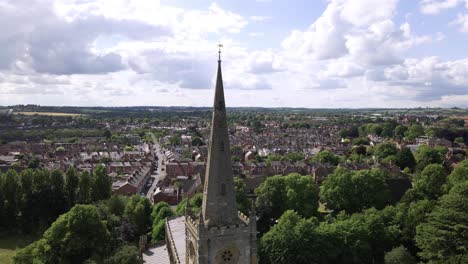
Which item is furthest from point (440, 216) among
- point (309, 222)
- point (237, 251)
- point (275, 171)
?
point (275, 171)

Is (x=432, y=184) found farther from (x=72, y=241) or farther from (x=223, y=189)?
(x=72, y=241)

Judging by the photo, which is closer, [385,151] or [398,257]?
[398,257]

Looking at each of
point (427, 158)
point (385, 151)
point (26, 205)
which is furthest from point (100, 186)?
point (385, 151)

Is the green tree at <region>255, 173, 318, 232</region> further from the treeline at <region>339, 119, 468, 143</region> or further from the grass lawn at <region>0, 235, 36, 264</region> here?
Answer: the treeline at <region>339, 119, 468, 143</region>

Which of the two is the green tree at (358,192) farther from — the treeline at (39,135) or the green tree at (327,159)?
the treeline at (39,135)

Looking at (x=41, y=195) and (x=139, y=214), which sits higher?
(x=41, y=195)

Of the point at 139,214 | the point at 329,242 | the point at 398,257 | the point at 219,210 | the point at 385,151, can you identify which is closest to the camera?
the point at 219,210

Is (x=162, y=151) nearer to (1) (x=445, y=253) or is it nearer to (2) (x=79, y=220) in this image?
(2) (x=79, y=220)

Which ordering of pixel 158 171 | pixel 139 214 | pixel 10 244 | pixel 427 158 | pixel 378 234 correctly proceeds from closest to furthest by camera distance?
pixel 378 234, pixel 10 244, pixel 139 214, pixel 427 158, pixel 158 171
